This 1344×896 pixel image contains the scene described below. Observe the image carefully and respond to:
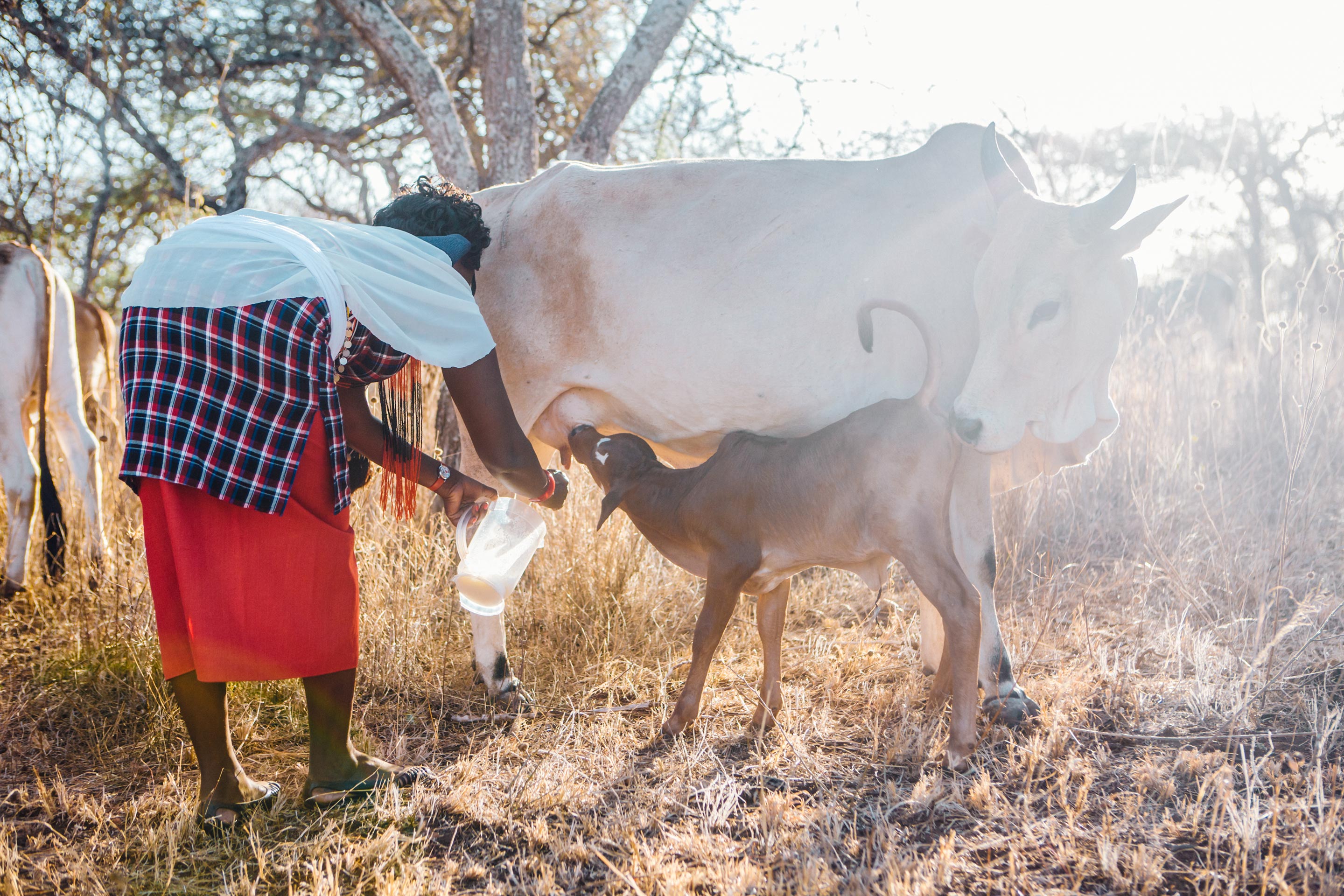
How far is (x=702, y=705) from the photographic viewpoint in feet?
10.8

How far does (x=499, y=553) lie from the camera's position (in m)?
3.47

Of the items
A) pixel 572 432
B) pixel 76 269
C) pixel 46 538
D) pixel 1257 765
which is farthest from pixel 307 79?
pixel 1257 765

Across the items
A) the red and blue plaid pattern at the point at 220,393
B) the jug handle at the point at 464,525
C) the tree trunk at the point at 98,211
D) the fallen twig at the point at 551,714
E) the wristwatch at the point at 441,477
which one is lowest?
the fallen twig at the point at 551,714

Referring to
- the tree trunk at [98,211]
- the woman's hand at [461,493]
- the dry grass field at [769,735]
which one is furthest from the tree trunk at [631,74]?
the tree trunk at [98,211]

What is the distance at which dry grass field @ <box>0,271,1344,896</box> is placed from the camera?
227 centimetres

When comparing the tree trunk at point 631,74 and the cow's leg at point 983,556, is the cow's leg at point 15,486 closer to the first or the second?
the tree trunk at point 631,74

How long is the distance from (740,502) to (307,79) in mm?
6586

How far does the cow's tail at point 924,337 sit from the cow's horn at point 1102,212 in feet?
1.63

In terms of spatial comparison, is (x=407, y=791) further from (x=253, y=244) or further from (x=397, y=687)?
(x=253, y=244)

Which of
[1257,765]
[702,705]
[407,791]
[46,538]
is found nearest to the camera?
[1257,765]

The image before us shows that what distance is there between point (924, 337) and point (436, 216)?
1526mm

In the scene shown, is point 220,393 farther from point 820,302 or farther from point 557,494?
point 820,302

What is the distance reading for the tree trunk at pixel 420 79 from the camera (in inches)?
194

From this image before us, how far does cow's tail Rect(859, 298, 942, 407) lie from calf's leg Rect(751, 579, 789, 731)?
0.76 meters
